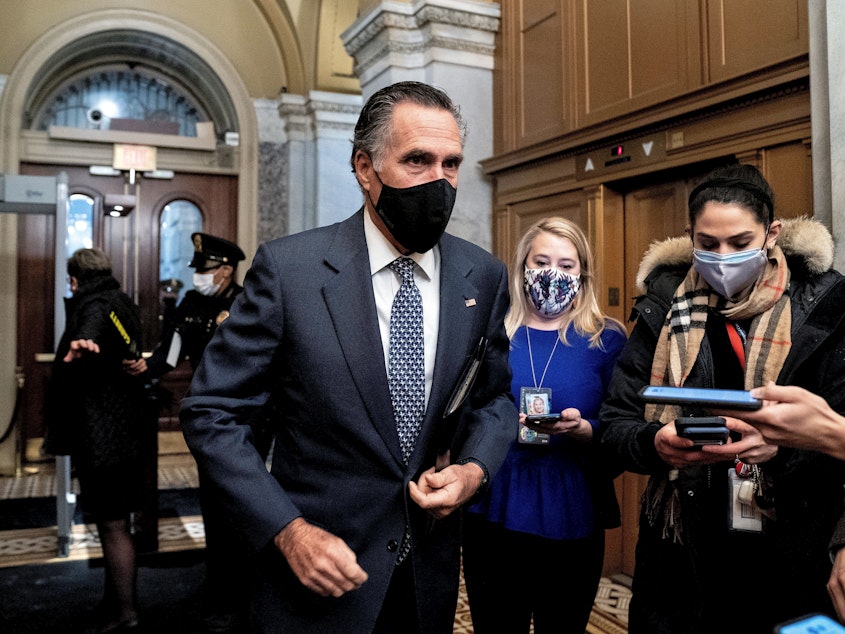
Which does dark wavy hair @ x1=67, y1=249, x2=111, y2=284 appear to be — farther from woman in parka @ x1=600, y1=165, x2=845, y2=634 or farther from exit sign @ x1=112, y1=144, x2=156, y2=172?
exit sign @ x1=112, y1=144, x2=156, y2=172

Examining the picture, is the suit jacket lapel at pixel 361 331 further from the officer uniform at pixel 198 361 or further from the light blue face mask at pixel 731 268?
the officer uniform at pixel 198 361

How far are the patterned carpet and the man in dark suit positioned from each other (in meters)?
2.10

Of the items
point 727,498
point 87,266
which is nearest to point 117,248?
point 87,266

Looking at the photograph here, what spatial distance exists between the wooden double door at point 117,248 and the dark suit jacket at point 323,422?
6.60m

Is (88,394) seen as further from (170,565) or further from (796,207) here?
(796,207)

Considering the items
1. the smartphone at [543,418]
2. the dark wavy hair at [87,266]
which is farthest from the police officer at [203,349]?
the smartphone at [543,418]

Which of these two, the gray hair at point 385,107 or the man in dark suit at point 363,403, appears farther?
the gray hair at point 385,107

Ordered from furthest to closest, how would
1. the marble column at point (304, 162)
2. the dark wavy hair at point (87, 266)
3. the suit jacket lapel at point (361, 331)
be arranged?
the marble column at point (304, 162)
the dark wavy hair at point (87, 266)
the suit jacket lapel at point (361, 331)

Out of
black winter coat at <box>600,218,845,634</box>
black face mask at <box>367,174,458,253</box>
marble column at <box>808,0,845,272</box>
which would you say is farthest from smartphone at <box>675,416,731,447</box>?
marble column at <box>808,0,845,272</box>

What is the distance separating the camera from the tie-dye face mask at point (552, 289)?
7.82 feet

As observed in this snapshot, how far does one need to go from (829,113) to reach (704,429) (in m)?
1.74

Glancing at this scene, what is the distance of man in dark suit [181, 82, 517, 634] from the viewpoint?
1418mm

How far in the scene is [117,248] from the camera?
26.9ft

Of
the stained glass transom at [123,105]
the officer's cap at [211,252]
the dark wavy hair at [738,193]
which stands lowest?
the dark wavy hair at [738,193]
